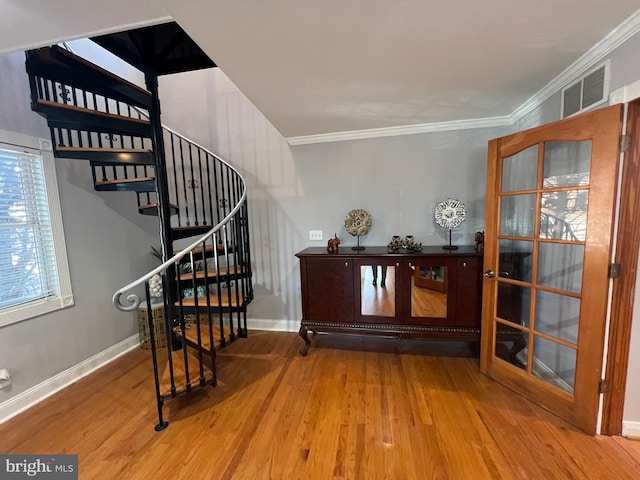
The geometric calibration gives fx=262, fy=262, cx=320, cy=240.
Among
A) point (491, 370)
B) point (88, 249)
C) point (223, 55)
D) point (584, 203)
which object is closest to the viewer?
point (223, 55)

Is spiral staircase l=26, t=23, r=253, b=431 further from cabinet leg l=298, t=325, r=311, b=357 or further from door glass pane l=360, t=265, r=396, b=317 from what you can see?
door glass pane l=360, t=265, r=396, b=317

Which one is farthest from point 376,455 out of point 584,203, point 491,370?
point 584,203

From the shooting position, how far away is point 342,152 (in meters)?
2.98

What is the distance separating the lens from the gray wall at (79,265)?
200 cm

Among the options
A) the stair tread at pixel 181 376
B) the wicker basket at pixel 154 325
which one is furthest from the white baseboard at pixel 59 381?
the stair tread at pixel 181 376

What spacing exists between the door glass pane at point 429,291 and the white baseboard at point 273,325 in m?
1.53

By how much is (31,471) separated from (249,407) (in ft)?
4.07

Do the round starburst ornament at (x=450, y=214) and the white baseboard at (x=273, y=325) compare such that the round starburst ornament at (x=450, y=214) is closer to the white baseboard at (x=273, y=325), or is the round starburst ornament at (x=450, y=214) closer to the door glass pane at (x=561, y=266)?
the door glass pane at (x=561, y=266)

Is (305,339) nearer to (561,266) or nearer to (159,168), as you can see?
(159,168)

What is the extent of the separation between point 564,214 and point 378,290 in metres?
1.47

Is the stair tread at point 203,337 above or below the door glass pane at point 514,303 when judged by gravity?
below

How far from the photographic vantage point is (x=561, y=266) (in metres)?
1.80

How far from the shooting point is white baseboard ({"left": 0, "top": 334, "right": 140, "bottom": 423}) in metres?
1.96

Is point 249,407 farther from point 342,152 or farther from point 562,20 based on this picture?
point 562,20
